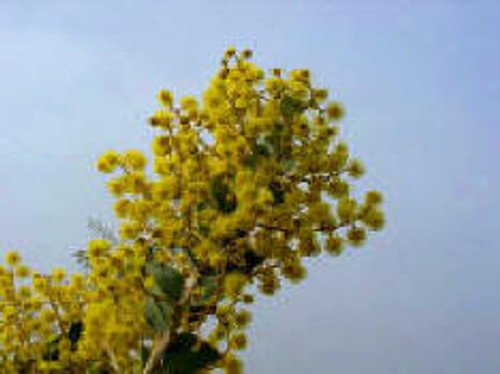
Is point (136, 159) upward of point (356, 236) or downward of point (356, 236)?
upward

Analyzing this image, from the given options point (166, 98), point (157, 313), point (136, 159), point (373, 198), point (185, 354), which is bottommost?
point (185, 354)

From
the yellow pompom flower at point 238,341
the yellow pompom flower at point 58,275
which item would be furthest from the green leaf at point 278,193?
the yellow pompom flower at point 58,275

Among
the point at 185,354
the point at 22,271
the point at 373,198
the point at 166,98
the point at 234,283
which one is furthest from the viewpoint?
the point at 22,271

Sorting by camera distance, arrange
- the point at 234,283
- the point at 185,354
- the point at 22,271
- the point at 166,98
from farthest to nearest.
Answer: the point at 22,271
the point at 166,98
the point at 185,354
the point at 234,283

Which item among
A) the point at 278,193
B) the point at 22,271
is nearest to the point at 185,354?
the point at 278,193

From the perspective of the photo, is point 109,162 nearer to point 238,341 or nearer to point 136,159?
point 136,159

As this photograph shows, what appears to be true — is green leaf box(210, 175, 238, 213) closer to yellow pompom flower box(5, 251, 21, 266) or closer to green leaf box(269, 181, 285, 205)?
green leaf box(269, 181, 285, 205)

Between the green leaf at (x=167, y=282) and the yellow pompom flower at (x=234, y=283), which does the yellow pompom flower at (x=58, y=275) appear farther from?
the yellow pompom flower at (x=234, y=283)

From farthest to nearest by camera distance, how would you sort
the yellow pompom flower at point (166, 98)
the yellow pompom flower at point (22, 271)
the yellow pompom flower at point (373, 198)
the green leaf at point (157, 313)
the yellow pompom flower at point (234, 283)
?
1. the yellow pompom flower at point (22, 271)
2. the yellow pompom flower at point (166, 98)
3. the yellow pompom flower at point (373, 198)
4. the green leaf at point (157, 313)
5. the yellow pompom flower at point (234, 283)

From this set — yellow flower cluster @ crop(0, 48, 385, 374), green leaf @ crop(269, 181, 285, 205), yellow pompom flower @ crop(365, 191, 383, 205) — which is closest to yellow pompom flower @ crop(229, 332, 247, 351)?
yellow flower cluster @ crop(0, 48, 385, 374)
